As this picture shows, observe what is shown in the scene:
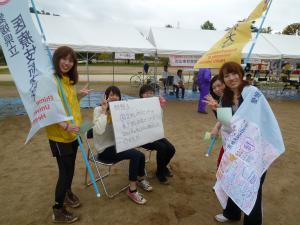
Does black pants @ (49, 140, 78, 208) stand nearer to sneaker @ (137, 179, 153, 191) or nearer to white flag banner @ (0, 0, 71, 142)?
white flag banner @ (0, 0, 71, 142)

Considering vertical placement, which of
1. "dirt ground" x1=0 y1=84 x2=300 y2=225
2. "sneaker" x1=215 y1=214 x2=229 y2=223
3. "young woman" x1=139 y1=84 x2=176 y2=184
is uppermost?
"young woman" x1=139 y1=84 x2=176 y2=184

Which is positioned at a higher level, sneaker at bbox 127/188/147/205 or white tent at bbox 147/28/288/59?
white tent at bbox 147/28/288/59

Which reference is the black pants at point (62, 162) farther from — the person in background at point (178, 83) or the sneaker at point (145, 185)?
the person in background at point (178, 83)

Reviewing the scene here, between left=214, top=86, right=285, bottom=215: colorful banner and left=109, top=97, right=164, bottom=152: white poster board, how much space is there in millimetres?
1296

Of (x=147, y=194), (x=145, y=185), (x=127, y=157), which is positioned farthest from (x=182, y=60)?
(x=127, y=157)

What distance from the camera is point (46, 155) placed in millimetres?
4703

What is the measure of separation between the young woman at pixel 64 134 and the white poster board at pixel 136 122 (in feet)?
1.67

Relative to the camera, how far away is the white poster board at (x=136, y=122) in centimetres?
312

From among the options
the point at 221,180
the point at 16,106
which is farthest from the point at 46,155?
the point at 16,106

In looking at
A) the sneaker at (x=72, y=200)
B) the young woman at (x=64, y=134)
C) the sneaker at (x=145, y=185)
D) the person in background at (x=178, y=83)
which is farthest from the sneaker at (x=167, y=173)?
the person in background at (x=178, y=83)

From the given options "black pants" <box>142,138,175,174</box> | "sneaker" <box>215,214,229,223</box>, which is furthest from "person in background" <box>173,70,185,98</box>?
"sneaker" <box>215,214,229,223</box>

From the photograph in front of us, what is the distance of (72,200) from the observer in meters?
3.11

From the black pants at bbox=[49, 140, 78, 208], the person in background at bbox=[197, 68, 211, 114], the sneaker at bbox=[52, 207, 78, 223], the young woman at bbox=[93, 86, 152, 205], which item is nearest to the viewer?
the black pants at bbox=[49, 140, 78, 208]

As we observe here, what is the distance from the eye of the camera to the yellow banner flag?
3.24m
